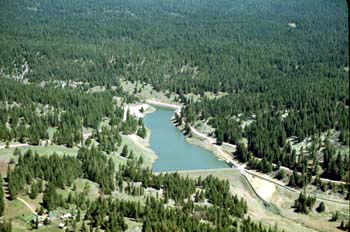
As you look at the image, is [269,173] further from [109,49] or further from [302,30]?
[302,30]

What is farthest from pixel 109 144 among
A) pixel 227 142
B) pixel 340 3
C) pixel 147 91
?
pixel 340 3

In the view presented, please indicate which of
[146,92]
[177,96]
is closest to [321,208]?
[177,96]

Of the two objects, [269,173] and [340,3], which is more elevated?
[340,3]

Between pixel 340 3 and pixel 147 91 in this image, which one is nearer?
pixel 147 91

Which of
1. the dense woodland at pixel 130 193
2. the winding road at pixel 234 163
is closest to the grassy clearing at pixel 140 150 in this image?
the dense woodland at pixel 130 193

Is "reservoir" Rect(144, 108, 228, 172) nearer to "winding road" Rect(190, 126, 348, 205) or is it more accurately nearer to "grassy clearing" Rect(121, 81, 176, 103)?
"winding road" Rect(190, 126, 348, 205)

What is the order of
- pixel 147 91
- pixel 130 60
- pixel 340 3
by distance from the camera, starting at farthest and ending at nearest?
pixel 340 3
pixel 130 60
pixel 147 91

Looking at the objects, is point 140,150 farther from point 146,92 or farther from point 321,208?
point 146,92

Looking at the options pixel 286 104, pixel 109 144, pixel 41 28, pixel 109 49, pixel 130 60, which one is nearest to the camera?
pixel 109 144

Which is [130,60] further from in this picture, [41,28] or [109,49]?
[41,28]

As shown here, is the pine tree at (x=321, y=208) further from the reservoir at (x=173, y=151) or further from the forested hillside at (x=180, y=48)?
the forested hillside at (x=180, y=48)
